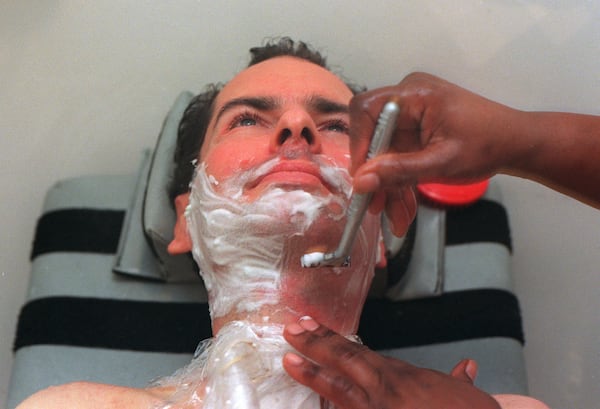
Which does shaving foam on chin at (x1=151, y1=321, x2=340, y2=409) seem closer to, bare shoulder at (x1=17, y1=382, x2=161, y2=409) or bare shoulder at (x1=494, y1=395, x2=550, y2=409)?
bare shoulder at (x1=17, y1=382, x2=161, y2=409)

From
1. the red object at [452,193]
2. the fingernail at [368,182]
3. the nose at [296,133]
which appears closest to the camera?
the fingernail at [368,182]

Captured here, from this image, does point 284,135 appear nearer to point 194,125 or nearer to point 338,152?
point 338,152

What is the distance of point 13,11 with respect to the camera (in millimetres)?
1363

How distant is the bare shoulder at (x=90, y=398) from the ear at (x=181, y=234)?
24 cm

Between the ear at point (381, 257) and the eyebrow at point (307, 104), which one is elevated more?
the eyebrow at point (307, 104)

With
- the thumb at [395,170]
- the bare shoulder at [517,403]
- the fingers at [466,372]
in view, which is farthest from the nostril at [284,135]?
the bare shoulder at [517,403]

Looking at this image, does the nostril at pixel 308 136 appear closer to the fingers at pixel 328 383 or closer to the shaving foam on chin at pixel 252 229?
the shaving foam on chin at pixel 252 229

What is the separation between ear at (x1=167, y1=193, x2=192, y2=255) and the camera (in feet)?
3.44

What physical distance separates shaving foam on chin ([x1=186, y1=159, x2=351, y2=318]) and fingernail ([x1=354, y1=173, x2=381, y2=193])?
0.18m

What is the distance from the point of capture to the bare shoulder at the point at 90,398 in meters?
0.88

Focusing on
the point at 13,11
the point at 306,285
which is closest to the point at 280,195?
the point at 306,285

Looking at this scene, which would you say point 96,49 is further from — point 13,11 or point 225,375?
point 225,375

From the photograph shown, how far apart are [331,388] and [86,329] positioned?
0.67 metres

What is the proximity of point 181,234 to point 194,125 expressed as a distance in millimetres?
248
